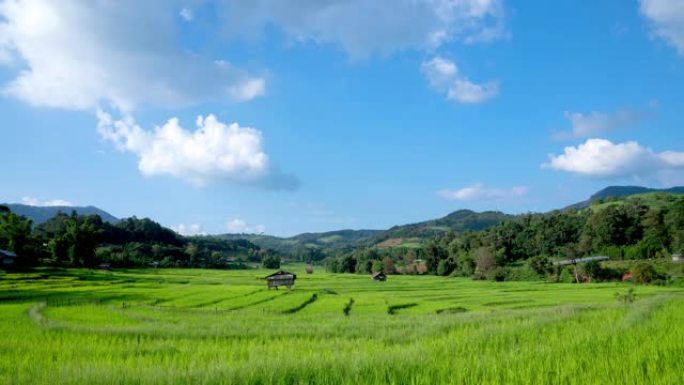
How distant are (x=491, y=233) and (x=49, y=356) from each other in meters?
119

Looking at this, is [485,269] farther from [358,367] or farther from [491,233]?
[358,367]

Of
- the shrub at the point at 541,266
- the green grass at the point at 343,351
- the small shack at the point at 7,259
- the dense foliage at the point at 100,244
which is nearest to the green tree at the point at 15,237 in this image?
the dense foliage at the point at 100,244

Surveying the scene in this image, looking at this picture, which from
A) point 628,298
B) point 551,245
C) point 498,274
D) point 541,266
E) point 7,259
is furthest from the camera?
point 551,245

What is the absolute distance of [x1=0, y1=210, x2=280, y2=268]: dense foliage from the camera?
275 feet

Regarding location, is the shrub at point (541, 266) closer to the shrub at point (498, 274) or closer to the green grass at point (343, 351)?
the shrub at point (498, 274)

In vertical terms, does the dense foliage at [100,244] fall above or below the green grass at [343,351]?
above

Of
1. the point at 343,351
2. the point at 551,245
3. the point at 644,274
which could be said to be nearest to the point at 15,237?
the point at 343,351

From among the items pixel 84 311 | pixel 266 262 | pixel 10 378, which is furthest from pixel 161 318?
pixel 266 262

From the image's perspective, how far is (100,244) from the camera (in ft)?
460

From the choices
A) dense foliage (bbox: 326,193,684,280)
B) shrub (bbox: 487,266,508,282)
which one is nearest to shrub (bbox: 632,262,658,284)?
dense foliage (bbox: 326,193,684,280)

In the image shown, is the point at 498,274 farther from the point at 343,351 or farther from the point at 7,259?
the point at 343,351

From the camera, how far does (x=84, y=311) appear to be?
23953 millimetres

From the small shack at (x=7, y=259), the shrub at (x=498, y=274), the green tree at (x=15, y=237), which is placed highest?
the green tree at (x=15, y=237)

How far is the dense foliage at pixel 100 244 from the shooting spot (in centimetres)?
8369
